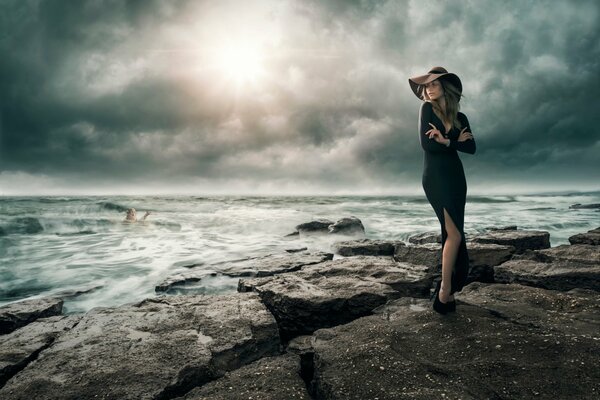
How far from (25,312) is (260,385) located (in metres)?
3.87

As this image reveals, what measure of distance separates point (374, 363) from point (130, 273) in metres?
7.15

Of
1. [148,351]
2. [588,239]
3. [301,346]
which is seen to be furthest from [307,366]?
[588,239]

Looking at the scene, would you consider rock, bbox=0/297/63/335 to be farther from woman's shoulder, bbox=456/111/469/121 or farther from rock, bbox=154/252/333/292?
woman's shoulder, bbox=456/111/469/121

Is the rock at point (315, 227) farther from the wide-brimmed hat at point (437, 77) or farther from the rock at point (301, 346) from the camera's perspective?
the wide-brimmed hat at point (437, 77)

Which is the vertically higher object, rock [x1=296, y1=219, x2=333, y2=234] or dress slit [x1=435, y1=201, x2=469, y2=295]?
dress slit [x1=435, y1=201, x2=469, y2=295]

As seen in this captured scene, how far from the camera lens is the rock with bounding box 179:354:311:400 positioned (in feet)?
6.38

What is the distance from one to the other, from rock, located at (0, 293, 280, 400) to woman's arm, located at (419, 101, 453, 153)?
2.20m

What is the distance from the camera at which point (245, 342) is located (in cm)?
277

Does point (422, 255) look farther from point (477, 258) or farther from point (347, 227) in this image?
point (347, 227)

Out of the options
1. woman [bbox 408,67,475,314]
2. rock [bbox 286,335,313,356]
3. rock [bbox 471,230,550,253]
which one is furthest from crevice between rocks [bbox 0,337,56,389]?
rock [bbox 471,230,550,253]

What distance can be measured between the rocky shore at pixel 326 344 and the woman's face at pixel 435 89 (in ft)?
6.39

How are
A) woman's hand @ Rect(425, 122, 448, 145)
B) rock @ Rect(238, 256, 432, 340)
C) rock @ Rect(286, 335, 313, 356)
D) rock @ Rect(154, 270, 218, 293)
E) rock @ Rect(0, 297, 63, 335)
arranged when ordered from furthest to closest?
rock @ Rect(154, 270, 218, 293) < rock @ Rect(0, 297, 63, 335) < rock @ Rect(238, 256, 432, 340) < woman's hand @ Rect(425, 122, 448, 145) < rock @ Rect(286, 335, 313, 356)

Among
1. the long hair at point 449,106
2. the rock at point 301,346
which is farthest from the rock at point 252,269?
the long hair at point 449,106

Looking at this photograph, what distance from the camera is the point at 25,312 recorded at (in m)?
4.12
